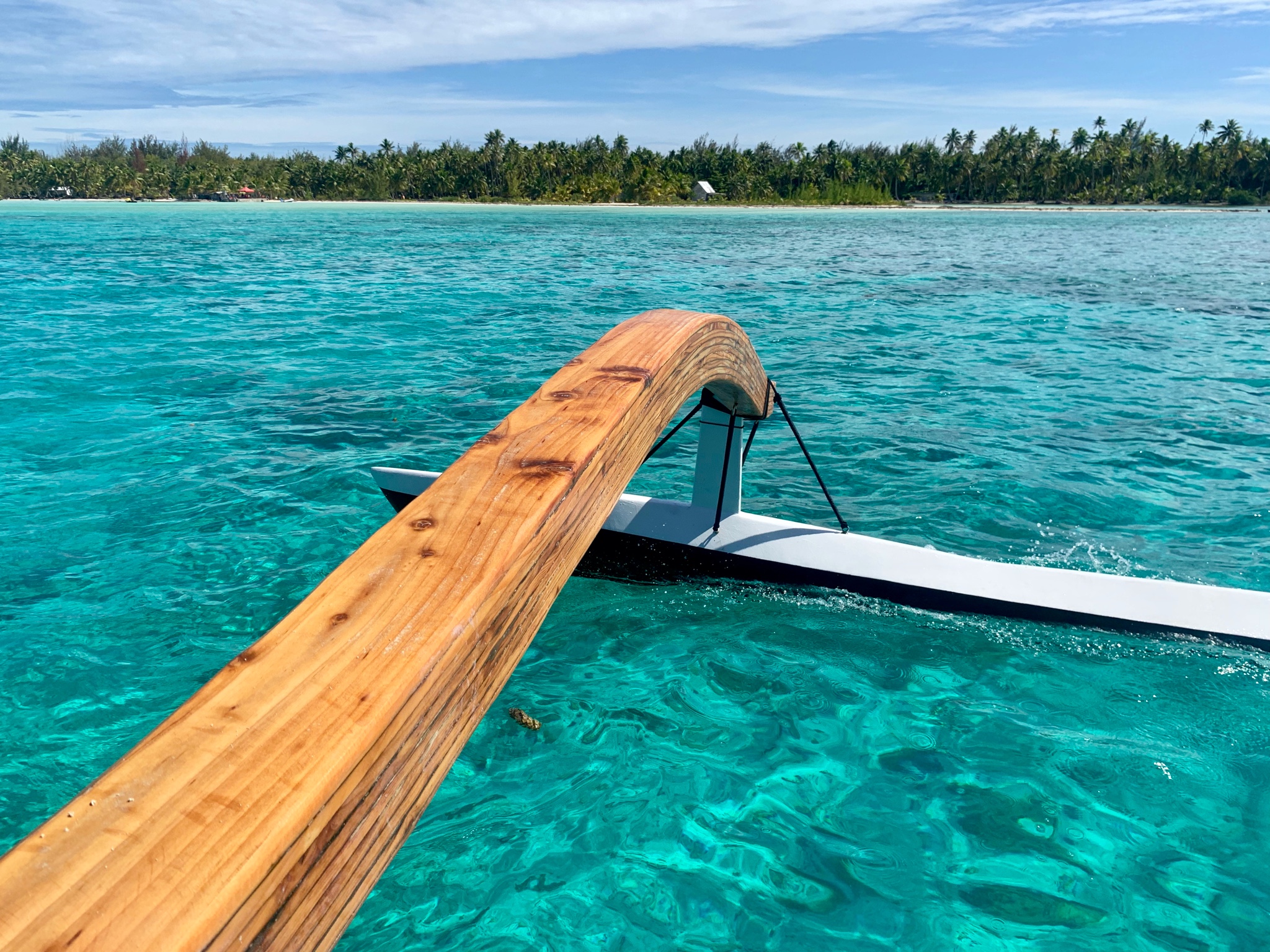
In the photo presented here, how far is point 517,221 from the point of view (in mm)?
57844

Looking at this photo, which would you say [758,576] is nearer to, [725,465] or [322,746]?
[725,465]

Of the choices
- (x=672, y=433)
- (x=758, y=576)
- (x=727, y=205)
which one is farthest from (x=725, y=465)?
(x=727, y=205)

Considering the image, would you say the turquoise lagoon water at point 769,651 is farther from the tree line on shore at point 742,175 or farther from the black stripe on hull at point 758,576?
the tree line on shore at point 742,175

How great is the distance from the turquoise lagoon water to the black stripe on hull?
117 mm

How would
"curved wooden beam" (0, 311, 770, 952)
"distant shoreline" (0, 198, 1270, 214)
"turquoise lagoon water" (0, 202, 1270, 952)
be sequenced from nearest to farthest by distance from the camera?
"curved wooden beam" (0, 311, 770, 952), "turquoise lagoon water" (0, 202, 1270, 952), "distant shoreline" (0, 198, 1270, 214)

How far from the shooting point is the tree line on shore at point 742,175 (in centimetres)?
9956

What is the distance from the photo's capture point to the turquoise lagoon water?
2518 mm

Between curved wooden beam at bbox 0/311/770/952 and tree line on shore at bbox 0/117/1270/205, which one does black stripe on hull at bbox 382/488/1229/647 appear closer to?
curved wooden beam at bbox 0/311/770/952

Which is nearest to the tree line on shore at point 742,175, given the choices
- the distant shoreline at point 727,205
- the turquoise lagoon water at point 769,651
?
the distant shoreline at point 727,205

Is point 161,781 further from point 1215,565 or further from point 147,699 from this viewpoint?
point 1215,565

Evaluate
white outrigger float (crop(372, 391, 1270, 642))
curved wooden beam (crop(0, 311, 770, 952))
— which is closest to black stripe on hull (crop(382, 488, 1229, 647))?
white outrigger float (crop(372, 391, 1270, 642))

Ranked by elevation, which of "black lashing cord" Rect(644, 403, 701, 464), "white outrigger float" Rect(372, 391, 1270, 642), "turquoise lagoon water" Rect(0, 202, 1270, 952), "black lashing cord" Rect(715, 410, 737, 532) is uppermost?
"black lashing cord" Rect(644, 403, 701, 464)

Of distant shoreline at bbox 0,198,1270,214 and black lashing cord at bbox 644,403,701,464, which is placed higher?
distant shoreline at bbox 0,198,1270,214

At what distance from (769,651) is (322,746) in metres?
3.23
